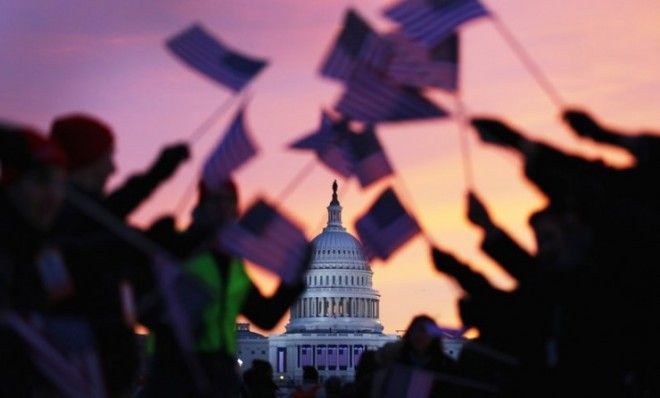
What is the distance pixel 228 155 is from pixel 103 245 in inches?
79.0

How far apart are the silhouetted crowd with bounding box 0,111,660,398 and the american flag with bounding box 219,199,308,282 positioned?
98mm

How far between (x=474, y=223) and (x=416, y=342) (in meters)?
2.01

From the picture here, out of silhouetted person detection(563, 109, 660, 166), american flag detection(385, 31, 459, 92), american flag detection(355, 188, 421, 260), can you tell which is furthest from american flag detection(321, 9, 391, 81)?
silhouetted person detection(563, 109, 660, 166)

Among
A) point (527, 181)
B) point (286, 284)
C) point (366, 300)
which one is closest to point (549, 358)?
point (527, 181)

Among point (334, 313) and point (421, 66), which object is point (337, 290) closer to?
point (334, 313)

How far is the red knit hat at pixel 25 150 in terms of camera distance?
7.64 metres

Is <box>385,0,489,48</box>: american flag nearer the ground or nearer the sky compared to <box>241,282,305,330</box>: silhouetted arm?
nearer the sky

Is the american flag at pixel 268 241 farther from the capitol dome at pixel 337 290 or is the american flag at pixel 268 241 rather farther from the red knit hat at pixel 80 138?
the capitol dome at pixel 337 290

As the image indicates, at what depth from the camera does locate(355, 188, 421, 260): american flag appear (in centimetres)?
1205

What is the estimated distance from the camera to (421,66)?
11.2m

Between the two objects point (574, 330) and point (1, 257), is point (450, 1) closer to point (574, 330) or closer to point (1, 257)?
point (574, 330)

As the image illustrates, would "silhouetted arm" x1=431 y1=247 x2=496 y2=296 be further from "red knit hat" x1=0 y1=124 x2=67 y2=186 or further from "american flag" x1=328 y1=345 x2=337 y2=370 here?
"american flag" x1=328 y1=345 x2=337 y2=370

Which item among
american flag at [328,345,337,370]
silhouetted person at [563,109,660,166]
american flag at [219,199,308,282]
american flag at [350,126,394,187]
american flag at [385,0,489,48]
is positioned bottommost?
american flag at [219,199,308,282]

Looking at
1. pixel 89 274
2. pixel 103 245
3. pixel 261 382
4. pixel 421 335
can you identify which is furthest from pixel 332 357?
pixel 89 274
